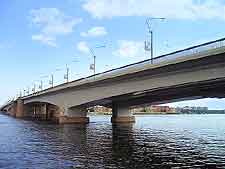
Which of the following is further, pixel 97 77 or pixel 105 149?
pixel 97 77

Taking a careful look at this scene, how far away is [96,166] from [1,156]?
7.67m

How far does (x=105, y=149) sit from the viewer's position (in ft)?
99.1

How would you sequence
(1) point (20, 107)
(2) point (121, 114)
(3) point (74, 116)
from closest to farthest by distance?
(3) point (74, 116) < (2) point (121, 114) < (1) point (20, 107)

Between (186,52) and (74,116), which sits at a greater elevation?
(186,52)

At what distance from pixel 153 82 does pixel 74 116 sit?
104 feet

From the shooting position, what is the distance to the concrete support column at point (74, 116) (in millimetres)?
71938

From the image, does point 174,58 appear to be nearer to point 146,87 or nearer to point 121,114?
point 146,87

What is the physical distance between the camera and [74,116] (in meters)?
72.9

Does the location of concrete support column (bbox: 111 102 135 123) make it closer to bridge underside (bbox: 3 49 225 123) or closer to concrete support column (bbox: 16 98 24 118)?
bridge underside (bbox: 3 49 225 123)

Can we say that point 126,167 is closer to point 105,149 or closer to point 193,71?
point 105,149

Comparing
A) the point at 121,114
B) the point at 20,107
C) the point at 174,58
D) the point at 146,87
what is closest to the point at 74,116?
the point at 121,114

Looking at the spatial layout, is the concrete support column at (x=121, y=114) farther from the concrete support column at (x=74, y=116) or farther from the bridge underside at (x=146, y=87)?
the concrete support column at (x=74, y=116)

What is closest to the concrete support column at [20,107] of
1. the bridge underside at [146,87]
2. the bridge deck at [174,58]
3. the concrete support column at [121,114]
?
the bridge underside at [146,87]

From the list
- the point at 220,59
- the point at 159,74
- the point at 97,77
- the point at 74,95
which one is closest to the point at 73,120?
the point at 74,95
